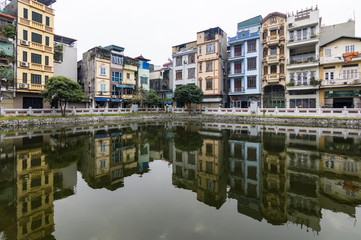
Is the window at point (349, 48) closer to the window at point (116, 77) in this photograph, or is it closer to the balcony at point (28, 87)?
the window at point (116, 77)

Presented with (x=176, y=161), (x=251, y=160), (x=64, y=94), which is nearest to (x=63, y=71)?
(x=64, y=94)

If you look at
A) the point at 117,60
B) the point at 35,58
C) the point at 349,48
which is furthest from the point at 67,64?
the point at 349,48

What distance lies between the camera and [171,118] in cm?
4131

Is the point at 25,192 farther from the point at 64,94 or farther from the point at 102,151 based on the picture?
the point at 64,94

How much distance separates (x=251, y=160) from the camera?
939 cm

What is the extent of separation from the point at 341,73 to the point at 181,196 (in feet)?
129

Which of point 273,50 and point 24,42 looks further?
point 273,50

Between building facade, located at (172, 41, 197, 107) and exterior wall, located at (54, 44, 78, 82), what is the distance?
22.2 m

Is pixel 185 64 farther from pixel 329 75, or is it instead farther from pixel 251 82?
pixel 329 75

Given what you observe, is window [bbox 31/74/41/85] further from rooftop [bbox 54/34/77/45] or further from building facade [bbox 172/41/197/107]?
building facade [bbox 172/41/197/107]

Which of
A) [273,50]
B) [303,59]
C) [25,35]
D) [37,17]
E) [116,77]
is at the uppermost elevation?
[37,17]

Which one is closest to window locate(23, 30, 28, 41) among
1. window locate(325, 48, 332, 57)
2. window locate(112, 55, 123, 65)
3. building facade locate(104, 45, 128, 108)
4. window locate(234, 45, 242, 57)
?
building facade locate(104, 45, 128, 108)

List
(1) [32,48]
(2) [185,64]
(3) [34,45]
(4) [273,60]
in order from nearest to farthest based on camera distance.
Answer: (1) [32,48] < (3) [34,45] < (4) [273,60] < (2) [185,64]

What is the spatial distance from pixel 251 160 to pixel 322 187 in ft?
11.0
